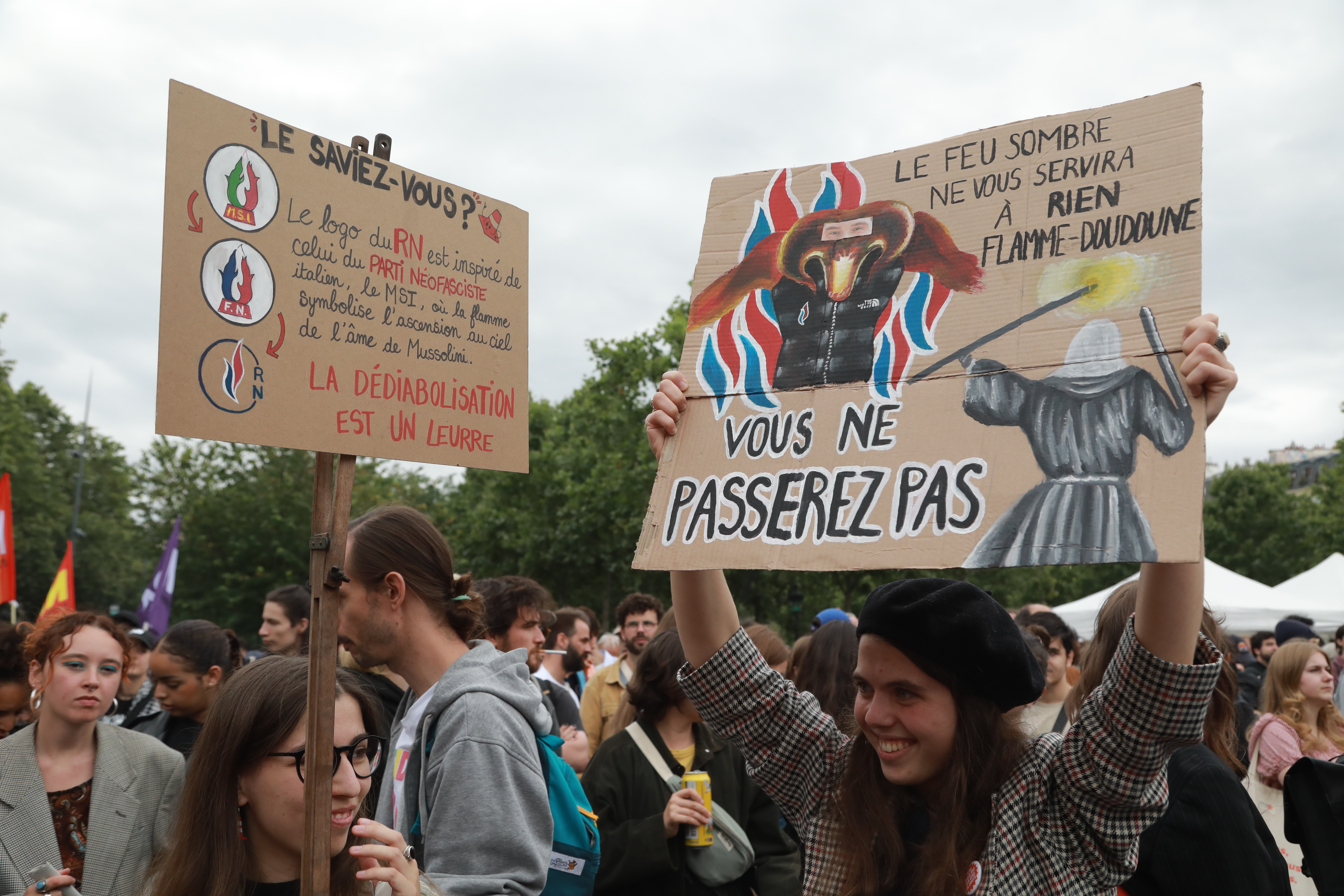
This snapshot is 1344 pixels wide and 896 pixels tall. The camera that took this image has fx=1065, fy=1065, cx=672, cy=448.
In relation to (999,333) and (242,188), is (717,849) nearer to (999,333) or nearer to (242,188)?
(999,333)

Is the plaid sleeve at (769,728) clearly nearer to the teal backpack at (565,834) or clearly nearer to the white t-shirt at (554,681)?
the teal backpack at (565,834)

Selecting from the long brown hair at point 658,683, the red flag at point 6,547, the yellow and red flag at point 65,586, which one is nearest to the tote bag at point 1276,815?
the long brown hair at point 658,683

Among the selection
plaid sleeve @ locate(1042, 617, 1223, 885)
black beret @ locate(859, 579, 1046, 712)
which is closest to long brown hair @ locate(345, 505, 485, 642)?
black beret @ locate(859, 579, 1046, 712)

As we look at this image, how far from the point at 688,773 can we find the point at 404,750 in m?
1.59

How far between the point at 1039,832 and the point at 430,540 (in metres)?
1.72

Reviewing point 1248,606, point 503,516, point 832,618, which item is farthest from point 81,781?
point 503,516

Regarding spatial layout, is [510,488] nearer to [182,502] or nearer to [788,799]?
[182,502]

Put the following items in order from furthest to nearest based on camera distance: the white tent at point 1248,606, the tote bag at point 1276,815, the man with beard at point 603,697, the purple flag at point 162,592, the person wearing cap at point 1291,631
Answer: the white tent at point 1248,606, the purple flag at point 162,592, the person wearing cap at point 1291,631, the man with beard at point 603,697, the tote bag at point 1276,815

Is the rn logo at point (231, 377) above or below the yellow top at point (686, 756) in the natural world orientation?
above

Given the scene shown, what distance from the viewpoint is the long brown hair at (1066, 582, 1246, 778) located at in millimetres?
2969

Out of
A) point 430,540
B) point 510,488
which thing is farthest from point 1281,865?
point 510,488

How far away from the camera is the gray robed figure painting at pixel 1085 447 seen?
1.89 meters

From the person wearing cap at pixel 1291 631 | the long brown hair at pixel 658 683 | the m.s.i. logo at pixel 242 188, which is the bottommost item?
the person wearing cap at pixel 1291 631

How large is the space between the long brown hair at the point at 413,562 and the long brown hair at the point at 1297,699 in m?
4.69
